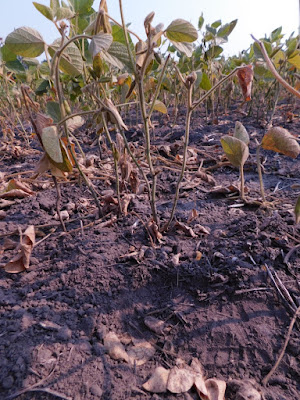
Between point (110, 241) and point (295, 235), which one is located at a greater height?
point (295, 235)

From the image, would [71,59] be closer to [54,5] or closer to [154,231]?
[54,5]

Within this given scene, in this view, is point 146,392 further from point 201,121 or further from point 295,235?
point 201,121

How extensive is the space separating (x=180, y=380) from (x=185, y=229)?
1.75 ft

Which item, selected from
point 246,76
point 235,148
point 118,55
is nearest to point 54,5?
point 118,55

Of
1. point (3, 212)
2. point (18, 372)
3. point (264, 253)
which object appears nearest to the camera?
point (18, 372)

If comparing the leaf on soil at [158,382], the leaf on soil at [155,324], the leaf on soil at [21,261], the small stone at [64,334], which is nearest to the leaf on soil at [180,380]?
the leaf on soil at [158,382]

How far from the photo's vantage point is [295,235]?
1.04 m

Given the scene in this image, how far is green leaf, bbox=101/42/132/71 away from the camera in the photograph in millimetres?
804

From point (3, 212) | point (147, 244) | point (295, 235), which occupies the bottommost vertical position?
point (3, 212)

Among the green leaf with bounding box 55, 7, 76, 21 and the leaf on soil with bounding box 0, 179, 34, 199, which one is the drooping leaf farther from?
the leaf on soil with bounding box 0, 179, 34, 199

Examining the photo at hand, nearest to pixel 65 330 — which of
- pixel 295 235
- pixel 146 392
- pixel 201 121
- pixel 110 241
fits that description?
pixel 146 392

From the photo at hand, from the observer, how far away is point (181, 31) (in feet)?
2.57

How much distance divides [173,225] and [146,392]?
610 mm

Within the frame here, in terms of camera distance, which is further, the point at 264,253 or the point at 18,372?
the point at 264,253
